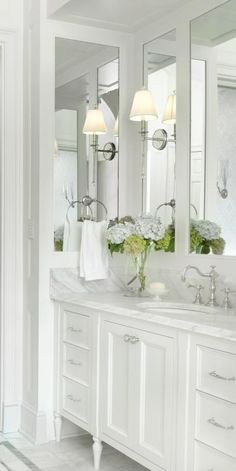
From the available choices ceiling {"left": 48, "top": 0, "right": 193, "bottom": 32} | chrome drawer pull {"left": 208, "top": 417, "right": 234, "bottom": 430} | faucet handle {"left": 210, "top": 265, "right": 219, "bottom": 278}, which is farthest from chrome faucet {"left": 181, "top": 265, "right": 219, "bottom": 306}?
ceiling {"left": 48, "top": 0, "right": 193, "bottom": 32}

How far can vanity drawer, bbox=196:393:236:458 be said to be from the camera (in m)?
2.18

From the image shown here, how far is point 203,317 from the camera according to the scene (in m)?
2.56

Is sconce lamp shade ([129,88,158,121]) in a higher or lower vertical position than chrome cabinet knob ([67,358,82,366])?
higher

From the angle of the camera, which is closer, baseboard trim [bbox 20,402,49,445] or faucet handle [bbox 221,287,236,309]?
faucet handle [bbox 221,287,236,309]

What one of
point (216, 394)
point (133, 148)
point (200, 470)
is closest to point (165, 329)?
point (216, 394)

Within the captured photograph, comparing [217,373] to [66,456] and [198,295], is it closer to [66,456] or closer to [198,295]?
[198,295]

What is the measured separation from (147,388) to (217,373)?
50cm

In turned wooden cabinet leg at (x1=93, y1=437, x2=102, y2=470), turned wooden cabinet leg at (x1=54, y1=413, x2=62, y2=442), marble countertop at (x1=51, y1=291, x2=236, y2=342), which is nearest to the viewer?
marble countertop at (x1=51, y1=291, x2=236, y2=342)

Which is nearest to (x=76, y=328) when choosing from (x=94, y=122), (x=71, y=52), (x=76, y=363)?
(x=76, y=363)

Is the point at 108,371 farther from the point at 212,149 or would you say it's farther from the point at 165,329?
the point at 212,149

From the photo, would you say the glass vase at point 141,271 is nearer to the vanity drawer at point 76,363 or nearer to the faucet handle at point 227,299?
the vanity drawer at point 76,363

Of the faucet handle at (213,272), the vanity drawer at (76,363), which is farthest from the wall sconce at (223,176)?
the vanity drawer at (76,363)

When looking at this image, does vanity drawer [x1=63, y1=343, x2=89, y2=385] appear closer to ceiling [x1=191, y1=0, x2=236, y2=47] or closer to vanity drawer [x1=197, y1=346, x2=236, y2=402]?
vanity drawer [x1=197, y1=346, x2=236, y2=402]

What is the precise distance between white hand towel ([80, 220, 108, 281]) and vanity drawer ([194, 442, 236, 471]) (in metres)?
1.39
